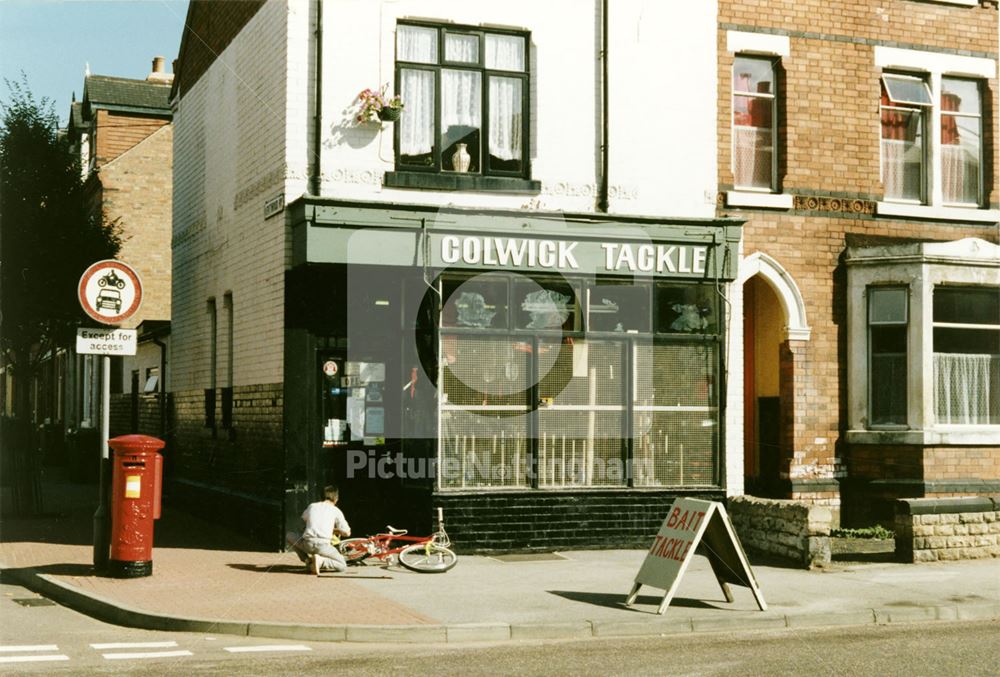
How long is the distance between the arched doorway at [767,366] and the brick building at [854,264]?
34 millimetres

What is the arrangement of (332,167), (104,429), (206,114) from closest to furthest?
1. (104,429)
2. (332,167)
3. (206,114)

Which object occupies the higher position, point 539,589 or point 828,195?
point 828,195

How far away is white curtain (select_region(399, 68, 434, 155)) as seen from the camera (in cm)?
1480

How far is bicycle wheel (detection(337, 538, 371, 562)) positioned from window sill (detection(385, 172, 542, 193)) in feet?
14.1

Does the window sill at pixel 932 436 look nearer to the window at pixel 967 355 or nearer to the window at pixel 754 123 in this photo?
the window at pixel 967 355

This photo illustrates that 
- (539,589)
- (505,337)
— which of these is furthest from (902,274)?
(539,589)

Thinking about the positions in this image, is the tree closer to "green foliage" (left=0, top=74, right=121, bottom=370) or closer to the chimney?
"green foliage" (left=0, top=74, right=121, bottom=370)

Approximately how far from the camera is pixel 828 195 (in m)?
16.5

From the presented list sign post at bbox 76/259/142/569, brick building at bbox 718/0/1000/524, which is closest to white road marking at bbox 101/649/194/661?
sign post at bbox 76/259/142/569

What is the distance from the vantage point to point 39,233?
2014cm

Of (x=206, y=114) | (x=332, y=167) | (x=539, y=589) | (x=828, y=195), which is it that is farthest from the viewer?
(x=206, y=114)

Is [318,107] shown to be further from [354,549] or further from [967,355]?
[967,355]

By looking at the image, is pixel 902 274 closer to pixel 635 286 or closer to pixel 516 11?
pixel 635 286

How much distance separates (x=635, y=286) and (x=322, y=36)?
490 cm
